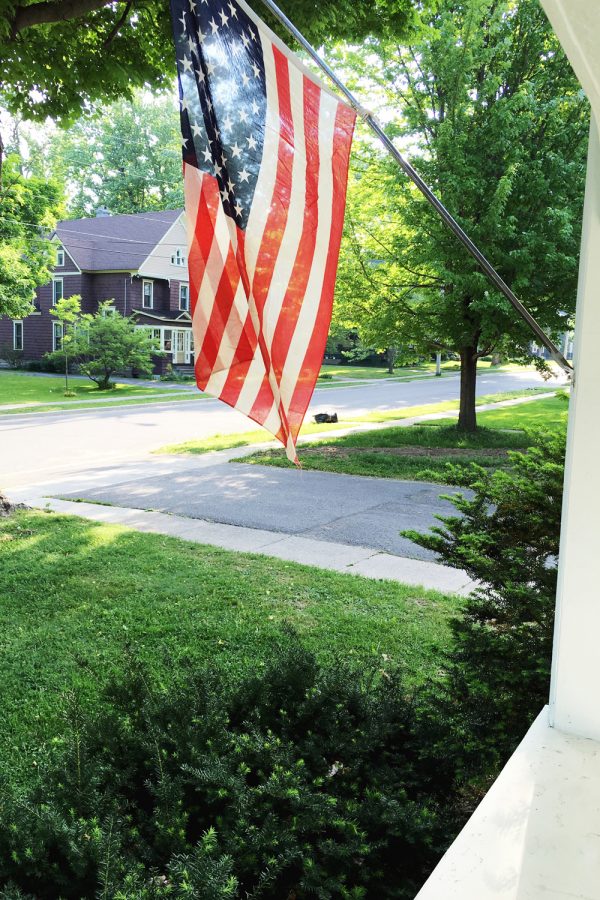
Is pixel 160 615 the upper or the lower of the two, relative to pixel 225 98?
lower

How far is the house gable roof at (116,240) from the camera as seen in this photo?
41156 mm

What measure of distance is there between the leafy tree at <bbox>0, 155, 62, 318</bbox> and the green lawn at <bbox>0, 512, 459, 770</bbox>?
1165 cm

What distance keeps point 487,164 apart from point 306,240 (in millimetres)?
12556

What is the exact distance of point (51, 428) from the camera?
1861 centimetres

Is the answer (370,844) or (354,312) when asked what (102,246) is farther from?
(370,844)

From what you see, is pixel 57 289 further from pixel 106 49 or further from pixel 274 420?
pixel 274 420

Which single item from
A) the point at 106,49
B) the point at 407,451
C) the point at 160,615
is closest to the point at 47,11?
the point at 106,49

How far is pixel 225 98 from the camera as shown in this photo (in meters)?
2.93

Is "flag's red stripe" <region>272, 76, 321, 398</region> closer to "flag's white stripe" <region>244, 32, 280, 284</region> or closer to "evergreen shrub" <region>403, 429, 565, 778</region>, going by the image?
"flag's white stripe" <region>244, 32, 280, 284</region>

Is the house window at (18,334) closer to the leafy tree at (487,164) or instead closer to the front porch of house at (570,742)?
the leafy tree at (487,164)

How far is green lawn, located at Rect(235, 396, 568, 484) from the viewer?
13023 mm

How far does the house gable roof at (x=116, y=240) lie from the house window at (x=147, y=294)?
1.42 metres

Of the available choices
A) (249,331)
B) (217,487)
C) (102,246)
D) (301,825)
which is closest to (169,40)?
(249,331)

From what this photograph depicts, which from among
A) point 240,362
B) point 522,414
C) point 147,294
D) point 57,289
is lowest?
point 522,414
